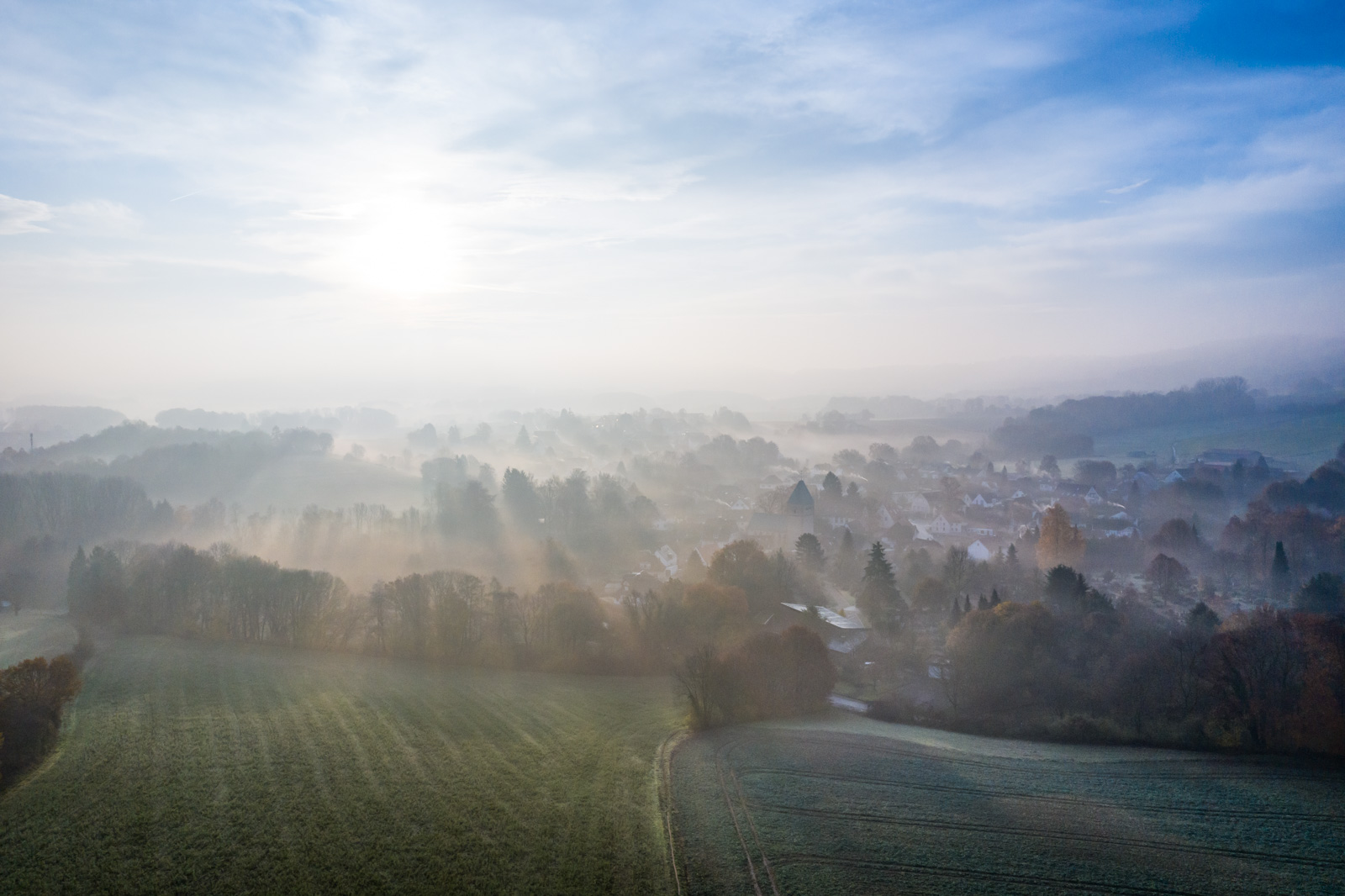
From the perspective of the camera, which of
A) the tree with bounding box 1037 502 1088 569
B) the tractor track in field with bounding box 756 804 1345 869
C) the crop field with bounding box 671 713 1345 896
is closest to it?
the crop field with bounding box 671 713 1345 896

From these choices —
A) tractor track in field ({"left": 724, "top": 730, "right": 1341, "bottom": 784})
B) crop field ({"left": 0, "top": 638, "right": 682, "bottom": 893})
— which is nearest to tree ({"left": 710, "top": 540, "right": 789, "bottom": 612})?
crop field ({"left": 0, "top": 638, "right": 682, "bottom": 893})

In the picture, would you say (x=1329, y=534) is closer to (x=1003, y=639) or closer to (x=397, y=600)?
(x=1003, y=639)

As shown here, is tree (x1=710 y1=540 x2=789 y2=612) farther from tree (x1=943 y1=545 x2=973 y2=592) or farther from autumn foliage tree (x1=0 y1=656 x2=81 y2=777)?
autumn foliage tree (x1=0 y1=656 x2=81 y2=777)

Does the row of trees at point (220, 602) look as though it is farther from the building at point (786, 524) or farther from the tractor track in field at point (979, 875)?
the building at point (786, 524)

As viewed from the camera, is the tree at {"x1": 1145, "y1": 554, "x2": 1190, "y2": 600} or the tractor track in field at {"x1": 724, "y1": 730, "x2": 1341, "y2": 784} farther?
the tree at {"x1": 1145, "y1": 554, "x2": 1190, "y2": 600}

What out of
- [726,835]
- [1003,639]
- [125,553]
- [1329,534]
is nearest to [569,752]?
[726,835]

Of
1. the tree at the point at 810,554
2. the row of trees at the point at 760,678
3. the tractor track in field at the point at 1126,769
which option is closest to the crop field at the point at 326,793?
the row of trees at the point at 760,678

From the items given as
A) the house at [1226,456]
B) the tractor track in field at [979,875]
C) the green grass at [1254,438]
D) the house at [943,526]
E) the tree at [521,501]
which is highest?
the green grass at [1254,438]
